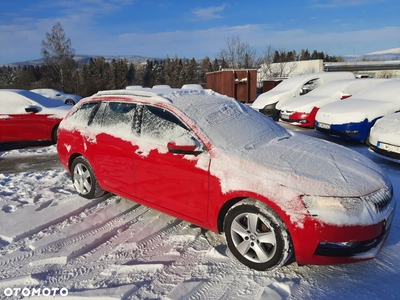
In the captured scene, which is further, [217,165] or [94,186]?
[94,186]

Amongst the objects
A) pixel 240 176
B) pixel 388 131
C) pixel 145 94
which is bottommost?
pixel 388 131

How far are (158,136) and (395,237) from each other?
111 inches

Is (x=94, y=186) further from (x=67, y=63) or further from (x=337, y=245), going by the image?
(x=67, y=63)

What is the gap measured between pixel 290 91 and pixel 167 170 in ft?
34.4

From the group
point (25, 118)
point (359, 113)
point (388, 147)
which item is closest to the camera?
point (388, 147)

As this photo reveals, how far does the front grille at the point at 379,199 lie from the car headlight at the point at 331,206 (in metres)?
0.12

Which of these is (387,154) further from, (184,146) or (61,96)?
(61,96)

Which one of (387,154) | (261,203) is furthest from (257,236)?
(387,154)

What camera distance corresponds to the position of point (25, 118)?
26.2 ft

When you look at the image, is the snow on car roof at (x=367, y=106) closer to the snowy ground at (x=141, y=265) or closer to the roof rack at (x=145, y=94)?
A: the snowy ground at (x=141, y=265)

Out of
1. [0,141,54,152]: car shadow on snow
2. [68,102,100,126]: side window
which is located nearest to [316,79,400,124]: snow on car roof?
[68,102,100,126]: side window

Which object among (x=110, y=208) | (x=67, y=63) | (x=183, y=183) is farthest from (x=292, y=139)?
(x=67, y=63)

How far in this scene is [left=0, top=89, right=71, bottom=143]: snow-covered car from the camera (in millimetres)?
7906

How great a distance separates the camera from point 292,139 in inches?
142
